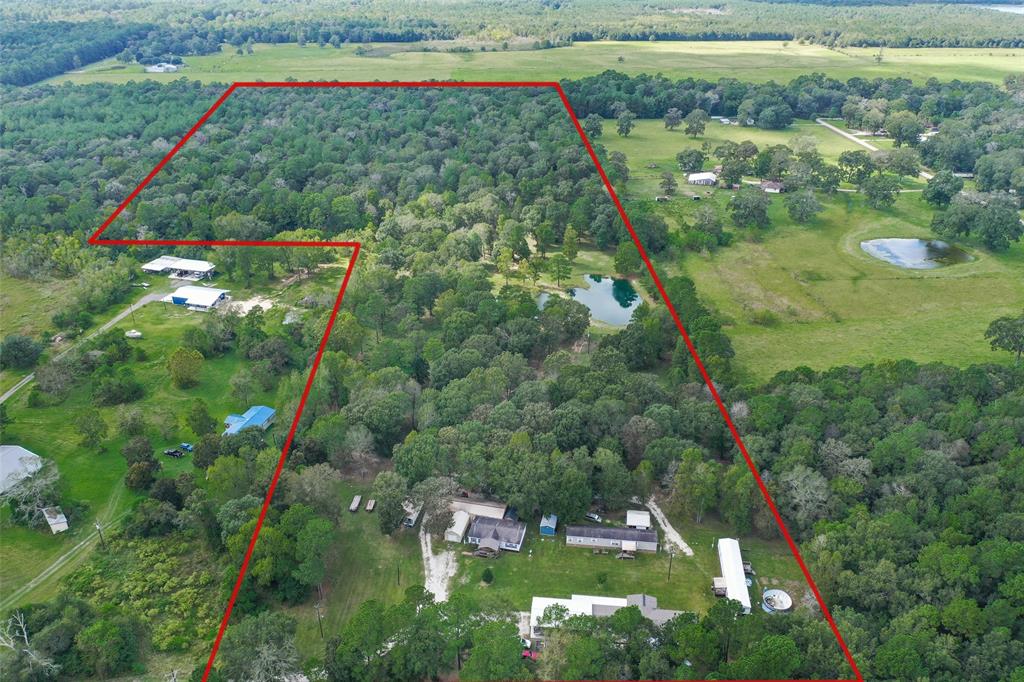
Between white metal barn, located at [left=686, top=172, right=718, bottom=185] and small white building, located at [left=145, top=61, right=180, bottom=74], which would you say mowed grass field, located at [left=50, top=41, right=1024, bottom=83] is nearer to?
small white building, located at [left=145, top=61, right=180, bottom=74]

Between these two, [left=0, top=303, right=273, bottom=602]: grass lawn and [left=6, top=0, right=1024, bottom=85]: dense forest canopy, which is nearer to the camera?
[left=0, top=303, right=273, bottom=602]: grass lawn

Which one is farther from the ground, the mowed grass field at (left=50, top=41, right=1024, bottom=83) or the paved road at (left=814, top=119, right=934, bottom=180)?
the mowed grass field at (left=50, top=41, right=1024, bottom=83)

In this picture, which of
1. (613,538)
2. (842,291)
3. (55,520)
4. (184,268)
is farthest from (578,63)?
(55,520)

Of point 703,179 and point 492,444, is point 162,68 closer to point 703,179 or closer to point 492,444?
point 703,179

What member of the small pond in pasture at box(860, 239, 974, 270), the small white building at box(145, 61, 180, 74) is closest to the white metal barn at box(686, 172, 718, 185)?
the small pond in pasture at box(860, 239, 974, 270)

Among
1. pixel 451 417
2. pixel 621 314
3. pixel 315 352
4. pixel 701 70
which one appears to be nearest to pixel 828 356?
pixel 621 314
